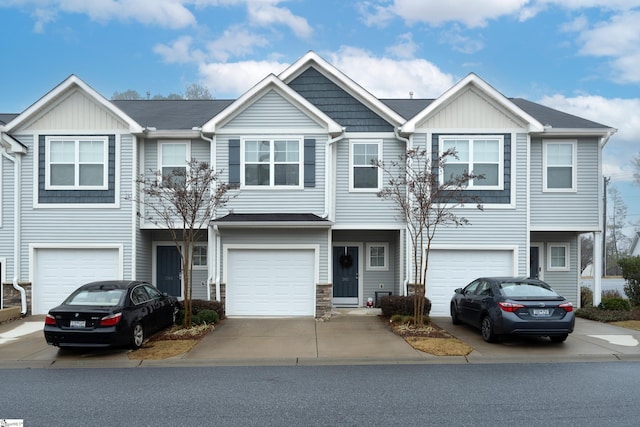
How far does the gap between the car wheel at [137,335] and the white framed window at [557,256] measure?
13.9 metres

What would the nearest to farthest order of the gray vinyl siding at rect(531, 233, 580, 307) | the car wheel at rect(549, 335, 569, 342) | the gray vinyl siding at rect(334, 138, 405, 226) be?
the car wheel at rect(549, 335, 569, 342) < the gray vinyl siding at rect(334, 138, 405, 226) < the gray vinyl siding at rect(531, 233, 580, 307)

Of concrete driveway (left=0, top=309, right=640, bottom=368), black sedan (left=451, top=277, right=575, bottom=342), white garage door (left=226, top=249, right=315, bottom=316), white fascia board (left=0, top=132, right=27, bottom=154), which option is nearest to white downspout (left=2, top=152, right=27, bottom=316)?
white fascia board (left=0, top=132, right=27, bottom=154)

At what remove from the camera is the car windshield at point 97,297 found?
36.6 ft

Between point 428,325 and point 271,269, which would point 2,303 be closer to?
point 271,269

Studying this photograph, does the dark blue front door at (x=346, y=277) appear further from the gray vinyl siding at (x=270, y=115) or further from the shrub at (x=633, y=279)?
the shrub at (x=633, y=279)

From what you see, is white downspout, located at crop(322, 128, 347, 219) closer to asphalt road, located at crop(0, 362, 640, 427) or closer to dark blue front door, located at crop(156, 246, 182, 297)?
dark blue front door, located at crop(156, 246, 182, 297)

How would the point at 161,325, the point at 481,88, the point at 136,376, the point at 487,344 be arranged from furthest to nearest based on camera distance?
the point at 481,88, the point at 161,325, the point at 487,344, the point at 136,376

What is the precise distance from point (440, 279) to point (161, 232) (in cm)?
955

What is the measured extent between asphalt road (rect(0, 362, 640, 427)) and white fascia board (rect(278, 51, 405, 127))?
891 cm

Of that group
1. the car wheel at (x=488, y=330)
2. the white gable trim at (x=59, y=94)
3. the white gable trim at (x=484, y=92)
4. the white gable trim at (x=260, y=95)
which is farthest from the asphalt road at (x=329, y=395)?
the white gable trim at (x=59, y=94)

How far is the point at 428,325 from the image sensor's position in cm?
1363

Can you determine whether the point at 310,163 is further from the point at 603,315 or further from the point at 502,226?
the point at 603,315

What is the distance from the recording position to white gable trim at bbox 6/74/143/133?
15.9 m

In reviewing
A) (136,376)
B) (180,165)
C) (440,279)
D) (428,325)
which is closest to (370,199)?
(440,279)
